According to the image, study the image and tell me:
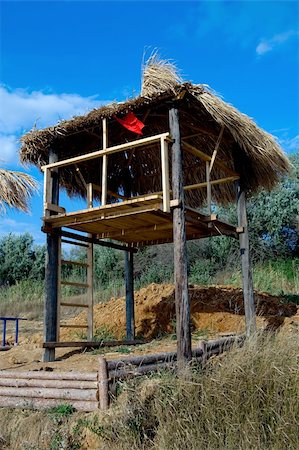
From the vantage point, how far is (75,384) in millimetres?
6129

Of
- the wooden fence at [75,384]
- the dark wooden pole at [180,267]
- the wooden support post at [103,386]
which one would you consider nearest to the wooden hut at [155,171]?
the dark wooden pole at [180,267]

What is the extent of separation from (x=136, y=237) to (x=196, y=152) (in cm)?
267

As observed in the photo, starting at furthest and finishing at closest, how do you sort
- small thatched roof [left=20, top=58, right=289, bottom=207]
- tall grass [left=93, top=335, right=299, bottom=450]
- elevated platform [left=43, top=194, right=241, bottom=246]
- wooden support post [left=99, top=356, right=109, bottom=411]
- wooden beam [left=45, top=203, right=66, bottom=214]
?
1. wooden beam [left=45, top=203, right=66, bottom=214]
2. small thatched roof [left=20, top=58, right=289, bottom=207]
3. elevated platform [left=43, top=194, right=241, bottom=246]
4. wooden support post [left=99, top=356, right=109, bottom=411]
5. tall grass [left=93, top=335, right=299, bottom=450]

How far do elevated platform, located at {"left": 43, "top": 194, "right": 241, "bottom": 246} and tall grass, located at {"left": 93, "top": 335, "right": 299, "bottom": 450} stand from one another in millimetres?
2883

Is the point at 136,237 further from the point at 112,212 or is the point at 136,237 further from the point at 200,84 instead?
the point at 200,84

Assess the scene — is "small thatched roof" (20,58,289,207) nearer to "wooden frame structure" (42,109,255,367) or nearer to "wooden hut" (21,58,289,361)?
"wooden hut" (21,58,289,361)

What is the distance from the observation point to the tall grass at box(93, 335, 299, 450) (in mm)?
5137

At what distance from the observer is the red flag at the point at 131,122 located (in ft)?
28.6

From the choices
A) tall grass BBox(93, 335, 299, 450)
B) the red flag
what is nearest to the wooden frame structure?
the red flag

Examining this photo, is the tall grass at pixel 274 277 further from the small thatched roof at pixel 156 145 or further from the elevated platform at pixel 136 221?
the elevated platform at pixel 136 221

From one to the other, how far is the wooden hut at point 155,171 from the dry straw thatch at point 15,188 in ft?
1.19

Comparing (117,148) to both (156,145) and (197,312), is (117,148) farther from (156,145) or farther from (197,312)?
(197,312)

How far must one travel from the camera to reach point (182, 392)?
5.67 metres

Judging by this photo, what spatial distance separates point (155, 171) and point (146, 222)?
3.15 meters
